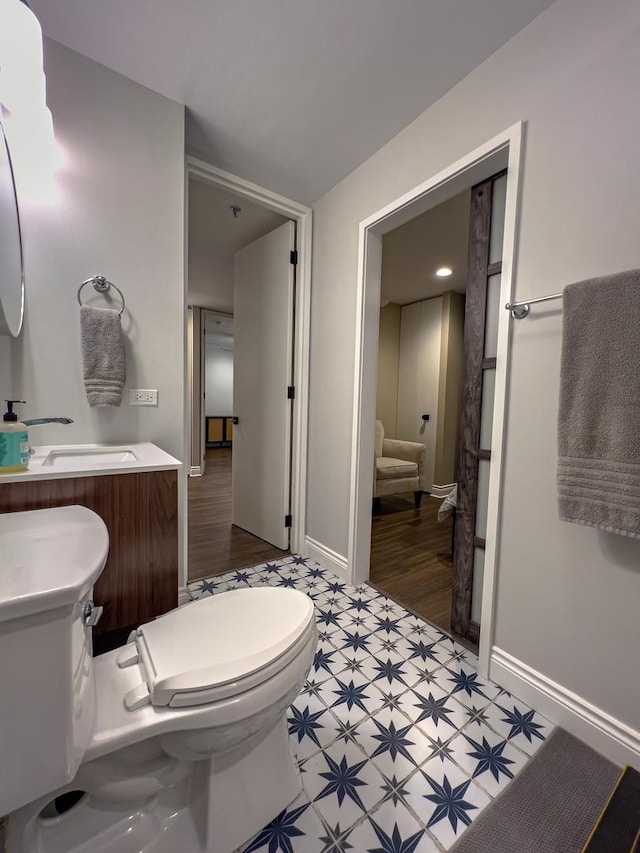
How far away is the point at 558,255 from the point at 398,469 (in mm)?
2520

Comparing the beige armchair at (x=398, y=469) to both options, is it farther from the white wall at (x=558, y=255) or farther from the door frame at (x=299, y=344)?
the white wall at (x=558, y=255)

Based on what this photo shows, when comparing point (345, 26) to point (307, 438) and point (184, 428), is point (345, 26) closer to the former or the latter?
point (184, 428)

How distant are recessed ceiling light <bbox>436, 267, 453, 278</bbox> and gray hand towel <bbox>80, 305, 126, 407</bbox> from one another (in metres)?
2.97

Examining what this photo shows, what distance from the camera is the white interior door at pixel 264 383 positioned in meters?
2.44

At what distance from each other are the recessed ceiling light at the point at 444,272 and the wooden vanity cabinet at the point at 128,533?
3.24 metres

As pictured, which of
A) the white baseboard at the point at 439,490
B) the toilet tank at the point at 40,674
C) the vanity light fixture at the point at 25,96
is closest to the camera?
the toilet tank at the point at 40,674

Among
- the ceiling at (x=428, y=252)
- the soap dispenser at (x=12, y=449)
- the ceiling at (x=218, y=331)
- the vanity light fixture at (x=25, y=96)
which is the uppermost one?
the ceiling at (x=428, y=252)

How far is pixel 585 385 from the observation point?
1.06 m

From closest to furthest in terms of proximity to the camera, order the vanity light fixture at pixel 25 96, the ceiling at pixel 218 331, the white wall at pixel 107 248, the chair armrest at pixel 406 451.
A: the vanity light fixture at pixel 25 96, the white wall at pixel 107 248, the chair armrest at pixel 406 451, the ceiling at pixel 218 331

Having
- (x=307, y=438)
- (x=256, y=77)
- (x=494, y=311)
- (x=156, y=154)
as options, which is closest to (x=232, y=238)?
(x=156, y=154)

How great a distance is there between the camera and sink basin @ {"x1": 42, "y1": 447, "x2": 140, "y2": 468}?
1283 mm

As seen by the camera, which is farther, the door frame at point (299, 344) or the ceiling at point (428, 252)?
the ceiling at point (428, 252)

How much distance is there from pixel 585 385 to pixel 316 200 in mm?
2010

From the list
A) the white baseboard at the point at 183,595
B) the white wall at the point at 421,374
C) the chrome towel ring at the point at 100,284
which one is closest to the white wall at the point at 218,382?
the white wall at the point at 421,374
